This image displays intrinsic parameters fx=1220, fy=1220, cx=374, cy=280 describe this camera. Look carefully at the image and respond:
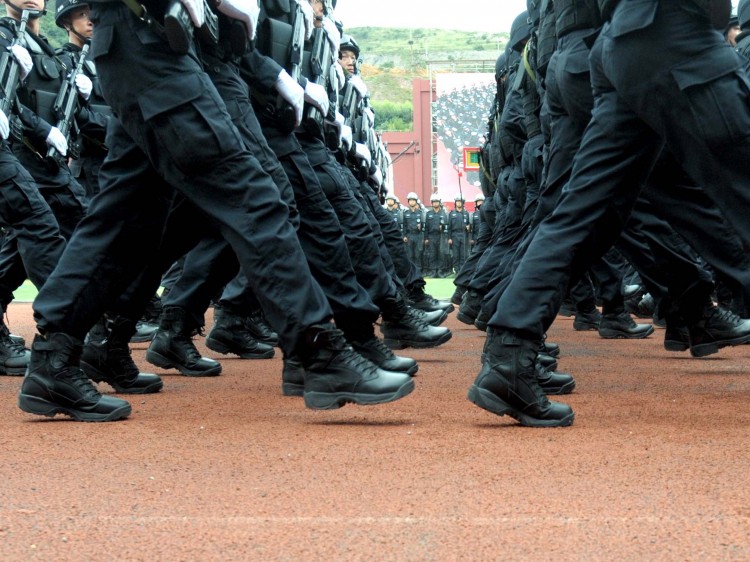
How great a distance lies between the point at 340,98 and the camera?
27.7 ft

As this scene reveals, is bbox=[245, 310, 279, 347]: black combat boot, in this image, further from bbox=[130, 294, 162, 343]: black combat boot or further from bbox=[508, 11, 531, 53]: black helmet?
bbox=[508, 11, 531, 53]: black helmet

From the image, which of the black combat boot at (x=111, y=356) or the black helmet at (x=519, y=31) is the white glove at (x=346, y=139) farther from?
the black combat boot at (x=111, y=356)

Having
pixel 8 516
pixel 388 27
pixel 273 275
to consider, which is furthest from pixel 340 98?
pixel 388 27

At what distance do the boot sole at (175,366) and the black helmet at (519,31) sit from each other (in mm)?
3161

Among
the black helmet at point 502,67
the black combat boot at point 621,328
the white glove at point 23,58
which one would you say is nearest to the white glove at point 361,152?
the black helmet at point 502,67

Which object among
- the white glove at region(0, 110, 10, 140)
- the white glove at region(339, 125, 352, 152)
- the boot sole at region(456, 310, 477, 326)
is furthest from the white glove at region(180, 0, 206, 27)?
the boot sole at region(456, 310, 477, 326)

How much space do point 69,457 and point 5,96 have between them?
3.18m

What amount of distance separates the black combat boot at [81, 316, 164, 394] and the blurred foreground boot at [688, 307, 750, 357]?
2384mm

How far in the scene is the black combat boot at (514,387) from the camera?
11.0 feet

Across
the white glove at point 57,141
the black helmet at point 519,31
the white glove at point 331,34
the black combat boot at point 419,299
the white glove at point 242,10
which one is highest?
the white glove at point 242,10

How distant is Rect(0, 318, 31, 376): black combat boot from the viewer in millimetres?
5406

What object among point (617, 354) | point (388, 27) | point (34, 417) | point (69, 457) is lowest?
point (388, 27)

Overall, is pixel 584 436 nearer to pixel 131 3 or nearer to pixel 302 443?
pixel 302 443

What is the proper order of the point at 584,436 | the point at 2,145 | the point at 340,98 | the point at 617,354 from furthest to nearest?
the point at 340,98 < the point at 617,354 < the point at 2,145 < the point at 584,436
